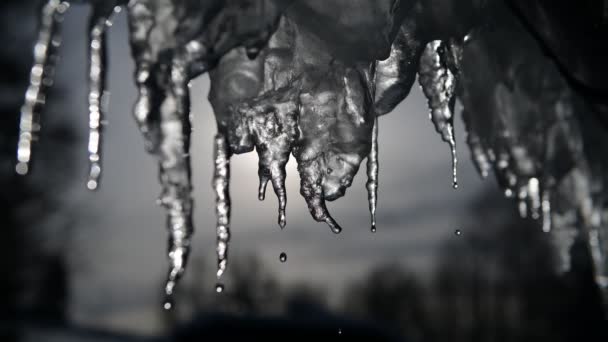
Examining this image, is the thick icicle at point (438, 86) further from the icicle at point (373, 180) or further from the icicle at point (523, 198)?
the icicle at point (523, 198)

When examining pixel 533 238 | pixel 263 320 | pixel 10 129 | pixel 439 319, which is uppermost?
pixel 10 129

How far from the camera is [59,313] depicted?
15766 mm

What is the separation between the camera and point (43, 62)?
42.9 inches

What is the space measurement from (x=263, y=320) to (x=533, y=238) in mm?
11720

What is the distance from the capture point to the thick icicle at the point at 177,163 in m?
1.17

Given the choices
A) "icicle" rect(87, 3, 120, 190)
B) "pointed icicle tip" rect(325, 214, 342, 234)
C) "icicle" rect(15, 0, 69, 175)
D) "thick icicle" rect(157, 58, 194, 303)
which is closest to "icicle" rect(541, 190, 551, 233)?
"pointed icicle tip" rect(325, 214, 342, 234)

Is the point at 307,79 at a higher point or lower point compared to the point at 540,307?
higher

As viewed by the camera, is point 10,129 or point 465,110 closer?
point 465,110

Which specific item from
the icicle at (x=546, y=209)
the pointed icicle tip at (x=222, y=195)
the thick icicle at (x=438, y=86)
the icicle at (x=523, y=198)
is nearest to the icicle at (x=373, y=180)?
the thick icicle at (x=438, y=86)

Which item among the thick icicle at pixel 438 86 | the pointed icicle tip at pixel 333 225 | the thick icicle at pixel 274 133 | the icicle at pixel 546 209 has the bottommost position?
the pointed icicle tip at pixel 333 225

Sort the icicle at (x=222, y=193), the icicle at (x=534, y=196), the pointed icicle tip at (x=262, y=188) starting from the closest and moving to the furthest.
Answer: the icicle at (x=222, y=193)
the pointed icicle tip at (x=262, y=188)
the icicle at (x=534, y=196)

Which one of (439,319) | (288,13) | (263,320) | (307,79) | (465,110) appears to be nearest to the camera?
(288,13)

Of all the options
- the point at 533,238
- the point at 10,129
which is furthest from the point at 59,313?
the point at 533,238

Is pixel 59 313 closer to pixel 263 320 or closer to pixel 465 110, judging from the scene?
pixel 263 320
